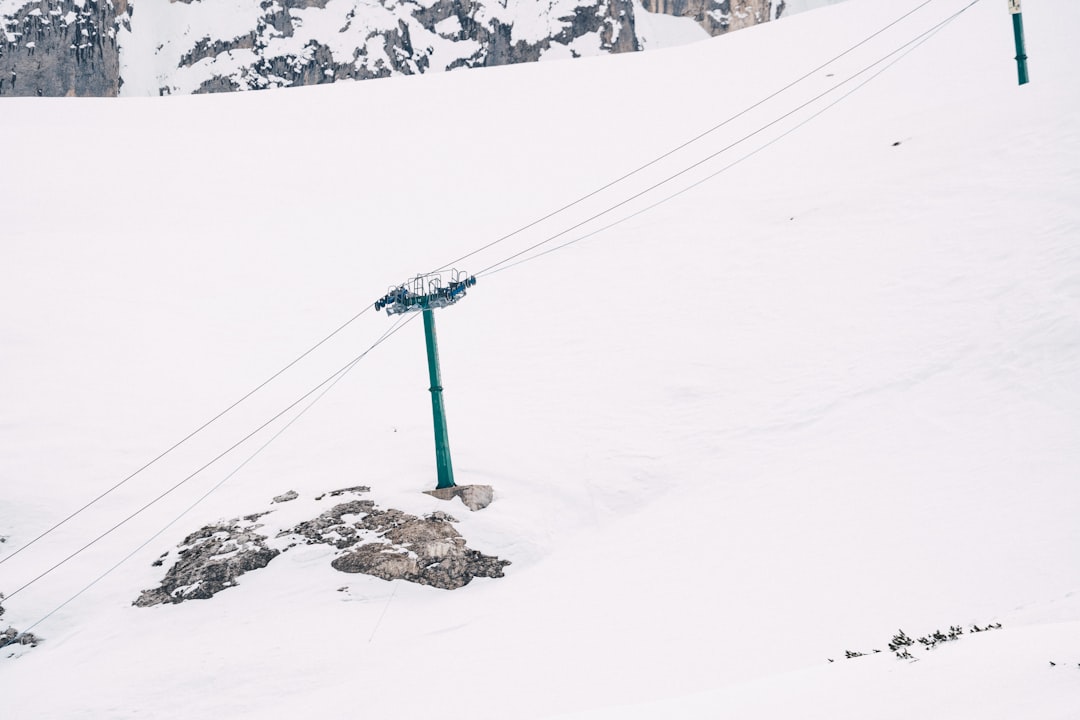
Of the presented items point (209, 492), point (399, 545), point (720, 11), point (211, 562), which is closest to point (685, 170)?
point (399, 545)

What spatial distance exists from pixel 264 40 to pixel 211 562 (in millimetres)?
96404

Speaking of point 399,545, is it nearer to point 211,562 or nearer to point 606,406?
point 211,562

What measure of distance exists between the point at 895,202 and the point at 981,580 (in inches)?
657

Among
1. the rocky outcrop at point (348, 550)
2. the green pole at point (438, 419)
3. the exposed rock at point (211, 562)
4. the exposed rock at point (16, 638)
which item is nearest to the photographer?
the exposed rock at point (16, 638)

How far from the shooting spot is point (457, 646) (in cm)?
1374

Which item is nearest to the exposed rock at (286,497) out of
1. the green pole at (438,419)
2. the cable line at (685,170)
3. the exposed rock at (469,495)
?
the exposed rock at (469,495)

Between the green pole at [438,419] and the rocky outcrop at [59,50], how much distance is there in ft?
303

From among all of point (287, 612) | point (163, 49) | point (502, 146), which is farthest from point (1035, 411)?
point (163, 49)

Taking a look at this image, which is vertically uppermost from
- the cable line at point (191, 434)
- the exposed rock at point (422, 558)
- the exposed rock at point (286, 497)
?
the cable line at point (191, 434)

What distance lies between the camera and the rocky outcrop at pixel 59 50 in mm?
89188

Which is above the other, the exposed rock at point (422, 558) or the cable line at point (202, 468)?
the cable line at point (202, 468)

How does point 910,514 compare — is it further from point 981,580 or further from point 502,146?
point 502,146

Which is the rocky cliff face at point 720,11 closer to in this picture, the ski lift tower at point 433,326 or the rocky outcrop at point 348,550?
the ski lift tower at point 433,326

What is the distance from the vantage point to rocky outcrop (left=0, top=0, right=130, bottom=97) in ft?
293
